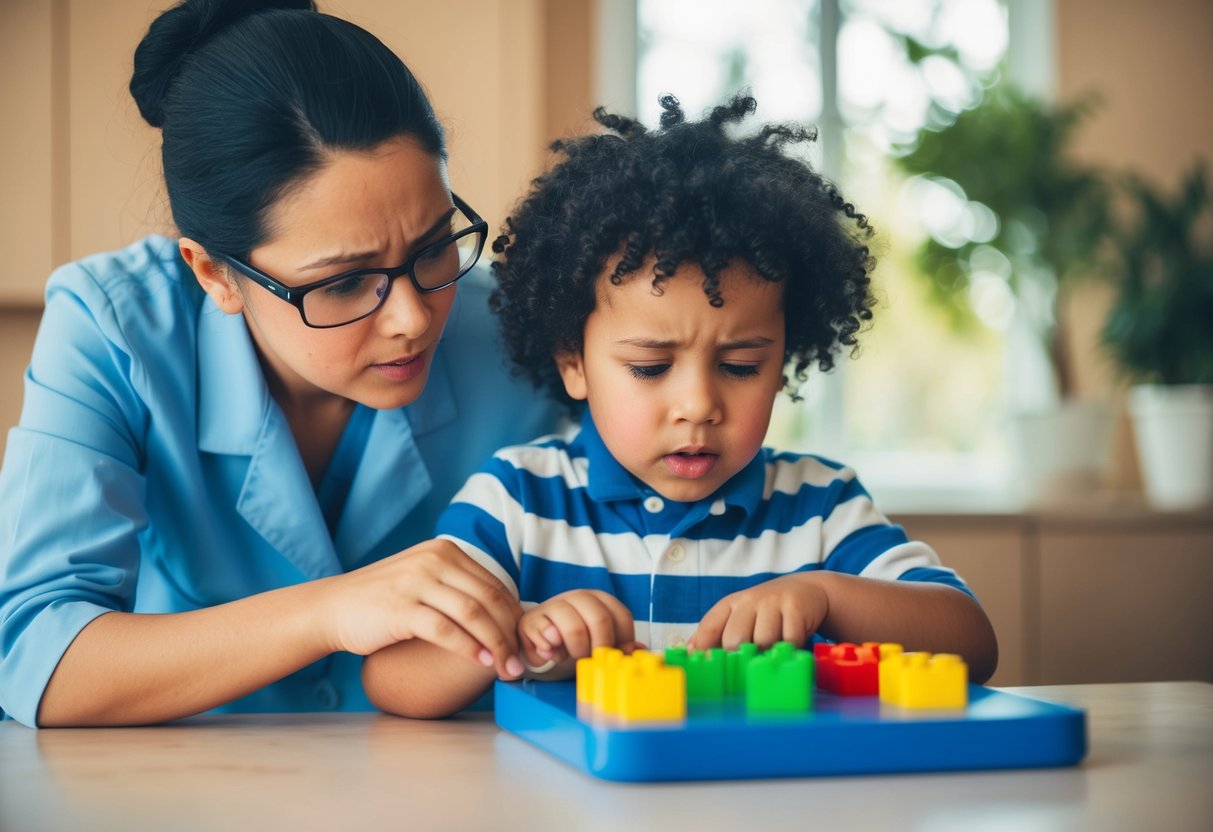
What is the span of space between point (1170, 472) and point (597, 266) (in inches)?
84.6

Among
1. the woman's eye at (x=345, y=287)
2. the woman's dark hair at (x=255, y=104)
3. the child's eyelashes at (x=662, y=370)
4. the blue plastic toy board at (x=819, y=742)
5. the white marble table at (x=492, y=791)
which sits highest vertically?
the woman's dark hair at (x=255, y=104)

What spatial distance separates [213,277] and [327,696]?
1.45ft

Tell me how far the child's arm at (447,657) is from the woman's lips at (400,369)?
9.8 inches

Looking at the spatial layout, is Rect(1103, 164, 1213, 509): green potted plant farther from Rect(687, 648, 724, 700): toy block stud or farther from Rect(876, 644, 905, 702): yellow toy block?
Rect(687, 648, 724, 700): toy block stud

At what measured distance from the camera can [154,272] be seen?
131cm

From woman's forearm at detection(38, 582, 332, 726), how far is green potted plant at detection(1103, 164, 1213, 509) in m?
2.38

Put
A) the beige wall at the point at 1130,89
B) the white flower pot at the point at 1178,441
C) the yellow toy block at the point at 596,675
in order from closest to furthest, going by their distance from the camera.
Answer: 1. the yellow toy block at the point at 596,675
2. the white flower pot at the point at 1178,441
3. the beige wall at the point at 1130,89

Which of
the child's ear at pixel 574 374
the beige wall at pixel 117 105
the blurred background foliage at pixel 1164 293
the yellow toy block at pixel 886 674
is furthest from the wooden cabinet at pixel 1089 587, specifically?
the yellow toy block at pixel 886 674

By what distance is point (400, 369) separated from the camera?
1189 millimetres

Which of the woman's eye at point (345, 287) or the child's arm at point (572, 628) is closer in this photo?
the child's arm at point (572, 628)

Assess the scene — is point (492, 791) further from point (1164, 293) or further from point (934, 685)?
point (1164, 293)

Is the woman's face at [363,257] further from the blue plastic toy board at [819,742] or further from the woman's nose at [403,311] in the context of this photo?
the blue plastic toy board at [819,742]

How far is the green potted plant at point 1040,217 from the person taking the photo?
292 cm

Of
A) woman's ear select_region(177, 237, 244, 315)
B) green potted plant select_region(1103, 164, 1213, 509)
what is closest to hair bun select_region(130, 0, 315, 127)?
woman's ear select_region(177, 237, 244, 315)
